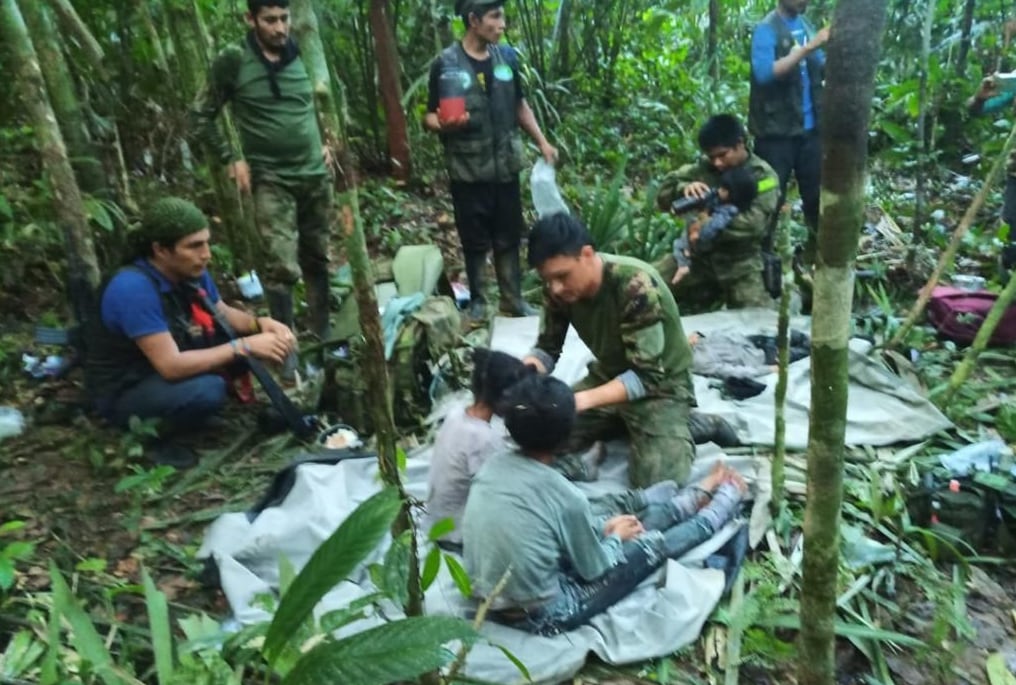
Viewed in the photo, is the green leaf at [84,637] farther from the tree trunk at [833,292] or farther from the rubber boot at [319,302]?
the rubber boot at [319,302]

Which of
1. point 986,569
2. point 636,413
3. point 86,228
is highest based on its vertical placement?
point 86,228

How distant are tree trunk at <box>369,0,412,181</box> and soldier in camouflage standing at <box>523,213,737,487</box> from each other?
3840mm

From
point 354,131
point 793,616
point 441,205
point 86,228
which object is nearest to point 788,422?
point 793,616

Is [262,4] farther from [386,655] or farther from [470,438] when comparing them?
[386,655]

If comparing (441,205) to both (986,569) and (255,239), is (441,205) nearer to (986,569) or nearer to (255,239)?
(255,239)

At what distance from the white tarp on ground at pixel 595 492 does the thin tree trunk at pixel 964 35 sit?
350cm

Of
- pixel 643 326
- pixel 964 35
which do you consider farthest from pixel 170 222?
pixel 964 35

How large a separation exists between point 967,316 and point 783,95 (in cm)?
168

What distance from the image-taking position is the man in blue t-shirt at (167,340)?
369cm

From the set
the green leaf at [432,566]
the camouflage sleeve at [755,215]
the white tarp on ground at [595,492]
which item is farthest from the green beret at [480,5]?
the green leaf at [432,566]

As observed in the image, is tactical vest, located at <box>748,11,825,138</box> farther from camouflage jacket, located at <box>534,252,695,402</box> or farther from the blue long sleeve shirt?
camouflage jacket, located at <box>534,252,695,402</box>

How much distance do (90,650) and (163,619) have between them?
19 centimetres

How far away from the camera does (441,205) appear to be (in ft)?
24.6

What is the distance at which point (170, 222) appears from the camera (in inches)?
144
